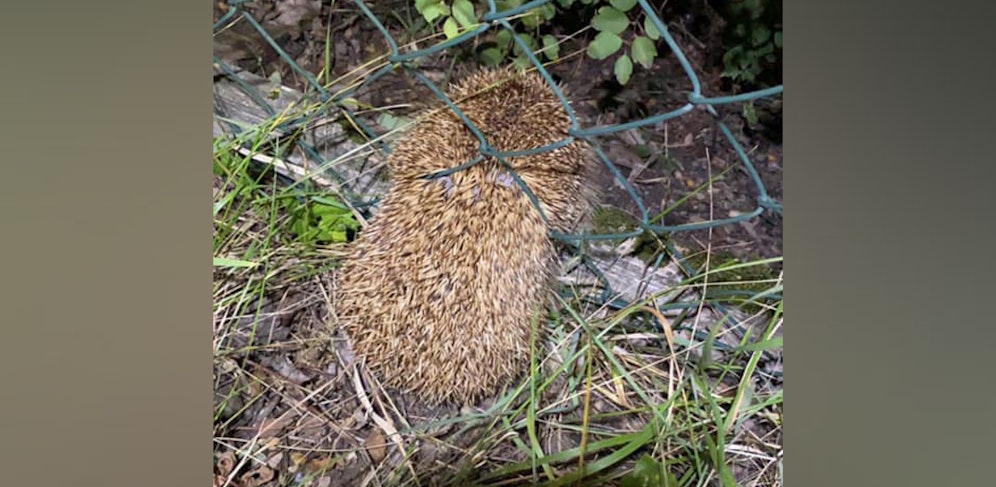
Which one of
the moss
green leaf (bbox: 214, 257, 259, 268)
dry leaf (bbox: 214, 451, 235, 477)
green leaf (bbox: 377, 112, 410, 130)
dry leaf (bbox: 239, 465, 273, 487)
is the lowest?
dry leaf (bbox: 239, 465, 273, 487)

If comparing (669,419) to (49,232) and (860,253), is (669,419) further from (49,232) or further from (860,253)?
(49,232)

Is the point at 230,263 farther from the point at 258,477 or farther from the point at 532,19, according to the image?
the point at 532,19

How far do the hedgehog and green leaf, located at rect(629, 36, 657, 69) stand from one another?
17 centimetres

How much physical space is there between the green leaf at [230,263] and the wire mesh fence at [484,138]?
0.20 meters

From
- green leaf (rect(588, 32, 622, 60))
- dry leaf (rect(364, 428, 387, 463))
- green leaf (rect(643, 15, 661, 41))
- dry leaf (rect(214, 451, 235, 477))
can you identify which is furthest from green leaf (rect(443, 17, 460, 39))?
dry leaf (rect(214, 451, 235, 477))

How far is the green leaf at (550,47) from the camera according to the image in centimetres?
154

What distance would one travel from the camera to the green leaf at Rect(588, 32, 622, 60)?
1550 millimetres

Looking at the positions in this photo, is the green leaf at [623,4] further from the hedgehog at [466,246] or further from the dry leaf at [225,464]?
the dry leaf at [225,464]

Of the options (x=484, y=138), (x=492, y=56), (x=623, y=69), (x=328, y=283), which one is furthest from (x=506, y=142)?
(x=328, y=283)

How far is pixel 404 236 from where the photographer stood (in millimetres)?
1490

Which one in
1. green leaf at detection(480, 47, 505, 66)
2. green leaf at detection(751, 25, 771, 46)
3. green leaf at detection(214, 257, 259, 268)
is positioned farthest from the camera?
green leaf at detection(751, 25, 771, 46)

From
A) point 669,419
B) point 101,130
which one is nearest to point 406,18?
point 101,130

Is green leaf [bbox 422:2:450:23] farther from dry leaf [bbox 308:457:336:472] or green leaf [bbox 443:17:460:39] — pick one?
dry leaf [bbox 308:457:336:472]

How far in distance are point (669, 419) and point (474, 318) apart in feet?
1.35
